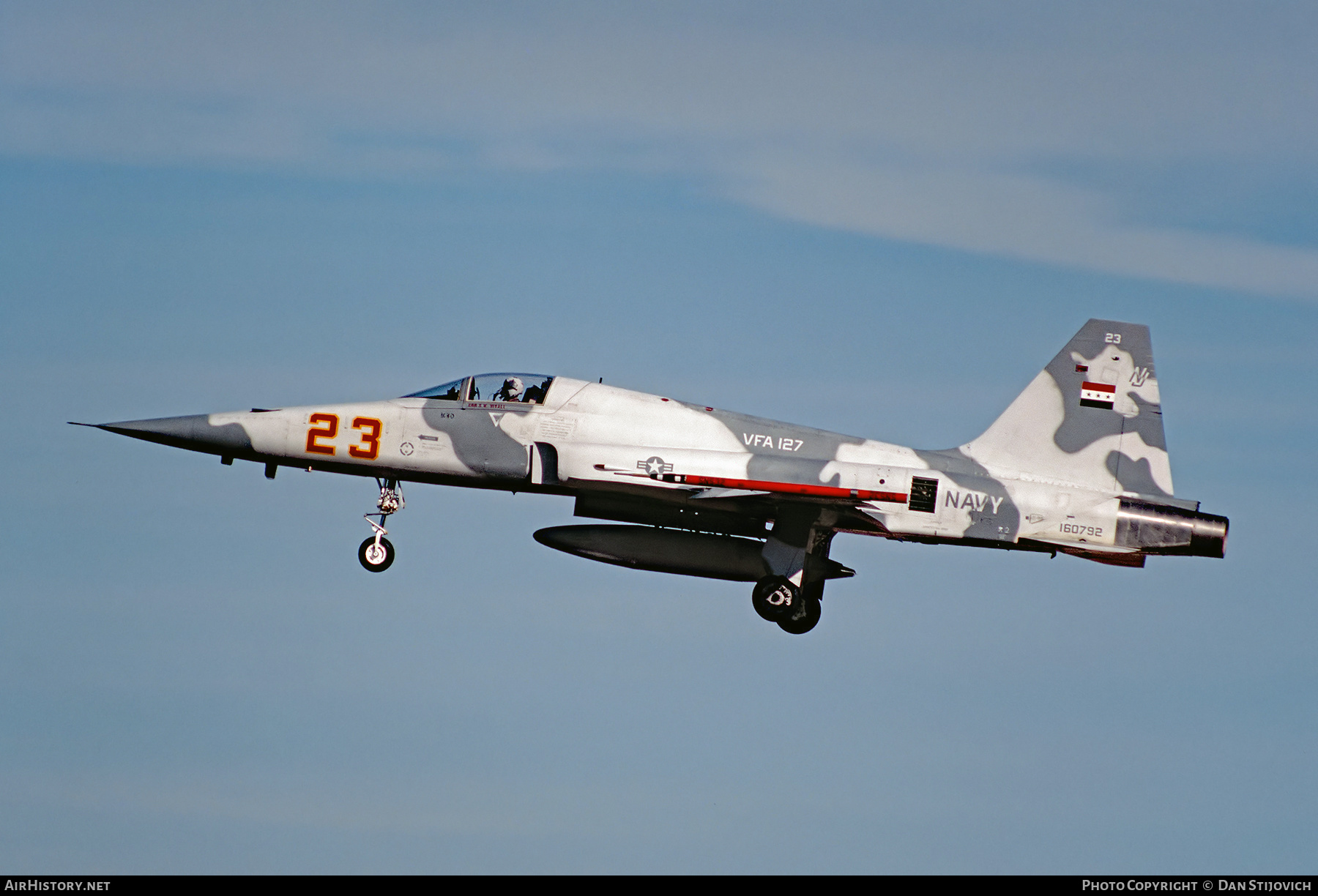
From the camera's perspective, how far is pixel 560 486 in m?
22.2

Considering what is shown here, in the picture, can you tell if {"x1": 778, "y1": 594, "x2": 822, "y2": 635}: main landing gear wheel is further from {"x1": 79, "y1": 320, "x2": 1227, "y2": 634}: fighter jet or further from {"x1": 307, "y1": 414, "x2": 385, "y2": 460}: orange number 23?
{"x1": 307, "y1": 414, "x2": 385, "y2": 460}: orange number 23

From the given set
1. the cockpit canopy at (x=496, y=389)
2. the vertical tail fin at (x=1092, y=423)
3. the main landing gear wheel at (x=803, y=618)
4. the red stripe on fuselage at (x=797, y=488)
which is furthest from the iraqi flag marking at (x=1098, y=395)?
the cockpit canopy at (x=496, y=389)

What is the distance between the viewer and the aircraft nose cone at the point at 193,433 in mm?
22422

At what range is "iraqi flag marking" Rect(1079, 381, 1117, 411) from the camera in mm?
22672

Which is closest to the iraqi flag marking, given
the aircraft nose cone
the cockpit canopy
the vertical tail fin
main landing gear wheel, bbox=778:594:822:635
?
the vertical tail fin

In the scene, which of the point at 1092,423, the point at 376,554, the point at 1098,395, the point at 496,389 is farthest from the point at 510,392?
the point at 1098,395

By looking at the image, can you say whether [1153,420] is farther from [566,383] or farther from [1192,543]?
[566,383]

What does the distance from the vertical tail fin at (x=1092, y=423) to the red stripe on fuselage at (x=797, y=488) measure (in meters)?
2.58

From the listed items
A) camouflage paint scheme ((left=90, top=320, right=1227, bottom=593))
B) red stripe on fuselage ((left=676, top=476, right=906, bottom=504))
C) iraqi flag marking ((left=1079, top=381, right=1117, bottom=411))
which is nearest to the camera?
red stripe on fuselage ((left=676, top=476, right=906, bottom=504))

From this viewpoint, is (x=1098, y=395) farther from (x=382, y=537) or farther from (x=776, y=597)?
(x=382, y=537)

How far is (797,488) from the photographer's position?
825 inches

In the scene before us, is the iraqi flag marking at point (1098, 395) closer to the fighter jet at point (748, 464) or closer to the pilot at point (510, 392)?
the fighter jet at point (748, 464)

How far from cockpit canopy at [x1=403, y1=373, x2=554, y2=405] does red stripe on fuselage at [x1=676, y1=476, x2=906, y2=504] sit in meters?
2.96

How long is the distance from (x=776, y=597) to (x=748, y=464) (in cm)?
217
